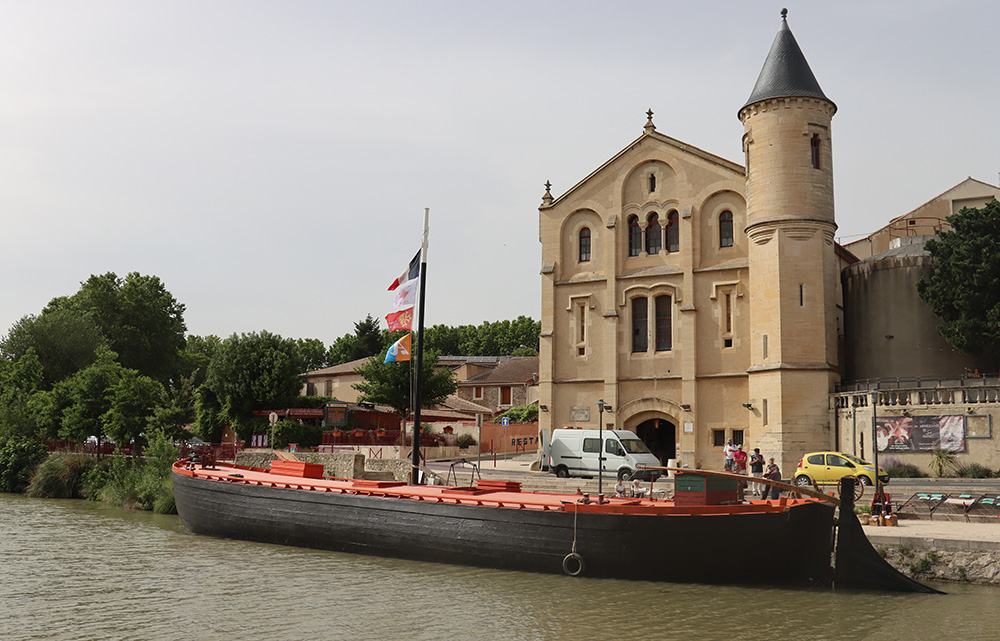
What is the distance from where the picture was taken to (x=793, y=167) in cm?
3148

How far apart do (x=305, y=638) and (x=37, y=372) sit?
4958 centimetres

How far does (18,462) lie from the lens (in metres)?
40.0

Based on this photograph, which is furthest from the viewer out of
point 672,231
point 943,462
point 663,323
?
point 672,231

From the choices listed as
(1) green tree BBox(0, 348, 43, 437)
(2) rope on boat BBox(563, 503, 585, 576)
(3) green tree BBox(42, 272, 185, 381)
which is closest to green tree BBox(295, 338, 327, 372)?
(3) green tree BBox(42, 272, 185, 381)

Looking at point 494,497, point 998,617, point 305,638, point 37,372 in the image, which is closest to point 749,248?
point 494,497

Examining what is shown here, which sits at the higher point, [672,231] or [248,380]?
[672,231]

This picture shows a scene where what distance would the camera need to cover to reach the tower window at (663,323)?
117ft

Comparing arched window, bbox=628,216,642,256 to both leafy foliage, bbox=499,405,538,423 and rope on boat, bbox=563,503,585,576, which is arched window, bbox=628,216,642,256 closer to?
rope on boat, bbox=563,503,585,576

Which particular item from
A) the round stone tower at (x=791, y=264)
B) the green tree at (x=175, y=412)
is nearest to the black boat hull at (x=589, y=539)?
the round stone tower at (x=791, y=264)

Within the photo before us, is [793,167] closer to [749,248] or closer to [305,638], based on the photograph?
[749,248]

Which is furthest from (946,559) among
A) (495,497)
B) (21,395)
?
(21,395)

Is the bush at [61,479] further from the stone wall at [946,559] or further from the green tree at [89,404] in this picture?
the stone wall at [946,559]

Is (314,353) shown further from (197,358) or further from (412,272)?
(412,272)

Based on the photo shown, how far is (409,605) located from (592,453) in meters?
16.4
